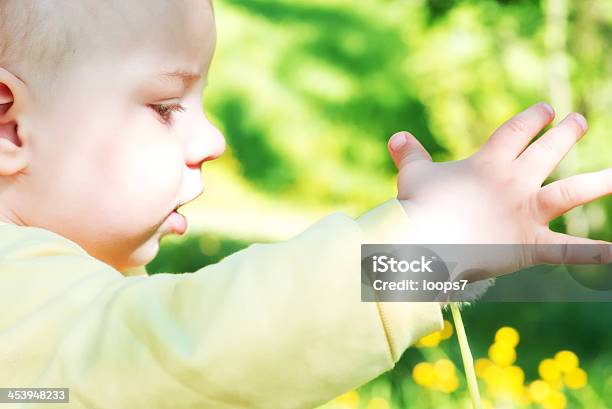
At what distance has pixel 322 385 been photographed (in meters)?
0.80

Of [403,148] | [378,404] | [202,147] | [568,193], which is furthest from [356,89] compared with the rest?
[568,193]

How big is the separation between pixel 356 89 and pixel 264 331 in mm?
4774

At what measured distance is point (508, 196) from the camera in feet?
2.82

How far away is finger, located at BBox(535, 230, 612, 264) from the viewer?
843 mm

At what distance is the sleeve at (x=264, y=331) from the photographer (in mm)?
790

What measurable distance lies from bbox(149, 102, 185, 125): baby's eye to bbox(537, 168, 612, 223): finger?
1.43 ft

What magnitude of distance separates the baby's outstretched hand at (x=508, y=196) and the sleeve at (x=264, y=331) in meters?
0.04

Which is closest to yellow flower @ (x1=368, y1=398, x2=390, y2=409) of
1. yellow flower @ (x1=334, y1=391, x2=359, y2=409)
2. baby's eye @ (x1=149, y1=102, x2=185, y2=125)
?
yellow flower @ (x1=334, y1=391, x2=359, y2=409)

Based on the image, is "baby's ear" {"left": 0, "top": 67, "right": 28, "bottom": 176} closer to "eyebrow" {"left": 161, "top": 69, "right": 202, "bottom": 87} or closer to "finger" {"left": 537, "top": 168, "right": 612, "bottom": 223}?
"eyebrow" {"left": 161, "top": 69, "right": 202, "bottom": 87}

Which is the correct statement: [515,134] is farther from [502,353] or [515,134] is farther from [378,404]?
[378,404]

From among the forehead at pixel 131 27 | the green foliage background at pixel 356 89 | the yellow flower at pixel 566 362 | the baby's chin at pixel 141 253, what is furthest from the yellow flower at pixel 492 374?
the green foliage background at pixel 356 89

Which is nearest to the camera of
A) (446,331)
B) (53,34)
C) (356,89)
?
(53,34)

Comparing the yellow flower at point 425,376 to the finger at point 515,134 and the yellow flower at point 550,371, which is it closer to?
the yellow flower at point 550,371

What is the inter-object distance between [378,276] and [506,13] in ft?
13.8
